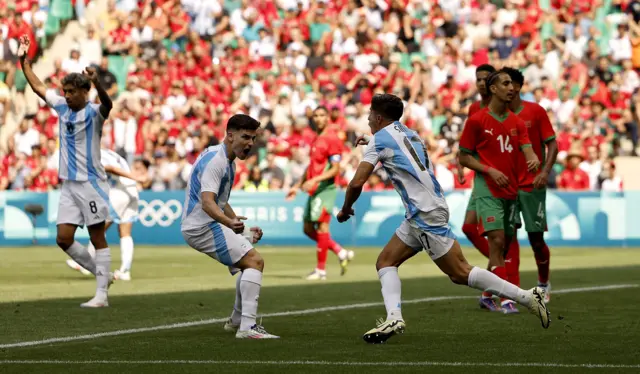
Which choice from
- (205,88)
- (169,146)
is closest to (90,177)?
(169,146)

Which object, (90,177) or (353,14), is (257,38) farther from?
(90,177)

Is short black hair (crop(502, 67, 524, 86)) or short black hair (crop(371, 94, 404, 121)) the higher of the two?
short black hair (crop(502, 67, 524, 86))

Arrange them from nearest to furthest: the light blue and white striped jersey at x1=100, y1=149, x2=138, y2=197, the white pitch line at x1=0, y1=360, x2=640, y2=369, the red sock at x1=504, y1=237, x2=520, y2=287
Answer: the white pitch line at x1=0, y1=360, x2=640, y2=369 → the red sock at x1=504, y1=237, x2=520, y2=287 → the light blue and white striped jersey at x1=100, y1=149, x2=138, y2=197

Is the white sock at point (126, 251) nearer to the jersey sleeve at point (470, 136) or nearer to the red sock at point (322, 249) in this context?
the red sock at point (322, 249)

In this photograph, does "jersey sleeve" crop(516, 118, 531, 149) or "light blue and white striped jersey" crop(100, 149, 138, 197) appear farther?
"light blue and white striped jersey" crop(100, 149, 138, 197)

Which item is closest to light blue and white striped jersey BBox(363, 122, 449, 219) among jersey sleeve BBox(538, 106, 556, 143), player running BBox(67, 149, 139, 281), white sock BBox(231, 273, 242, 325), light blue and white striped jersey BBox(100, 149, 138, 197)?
white sock BBox(231, 273, 242, 325)

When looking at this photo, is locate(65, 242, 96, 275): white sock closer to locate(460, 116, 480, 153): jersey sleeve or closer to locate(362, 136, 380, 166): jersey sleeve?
locate(460, 116, 480, 153): jersey sleeve

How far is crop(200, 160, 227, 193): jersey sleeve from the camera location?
32.4ft

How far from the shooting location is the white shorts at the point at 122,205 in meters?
17.7

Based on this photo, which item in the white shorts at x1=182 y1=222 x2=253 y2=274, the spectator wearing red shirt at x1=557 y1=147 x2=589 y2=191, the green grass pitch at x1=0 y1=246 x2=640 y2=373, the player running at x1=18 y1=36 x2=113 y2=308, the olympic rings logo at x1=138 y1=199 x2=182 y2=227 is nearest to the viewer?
the green grass pitch at x1=0 y1=246 x2=640 y2=373

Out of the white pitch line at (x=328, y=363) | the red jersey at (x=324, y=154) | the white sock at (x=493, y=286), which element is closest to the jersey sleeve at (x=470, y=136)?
the white sock at (x=493, y=286)

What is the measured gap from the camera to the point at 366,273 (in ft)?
60.6

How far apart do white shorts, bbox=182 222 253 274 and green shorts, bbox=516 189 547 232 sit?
11.7ft

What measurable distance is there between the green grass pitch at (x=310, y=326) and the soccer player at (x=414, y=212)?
1.17 feet
